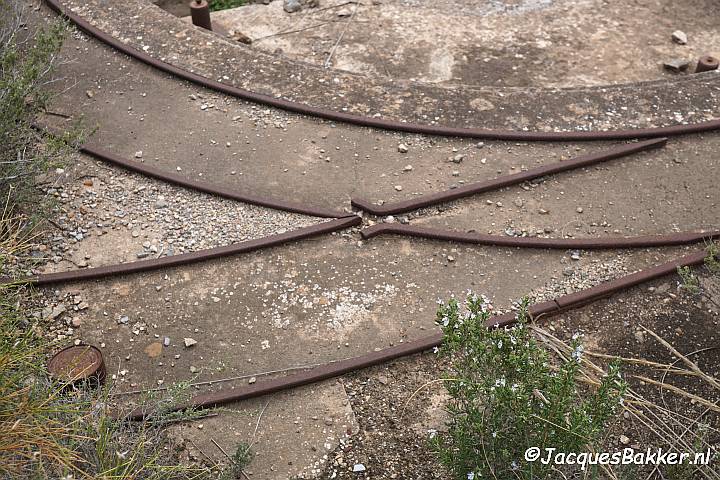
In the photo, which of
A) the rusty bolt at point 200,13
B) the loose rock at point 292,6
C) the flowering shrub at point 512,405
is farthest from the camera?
the loose rock at point 292,6

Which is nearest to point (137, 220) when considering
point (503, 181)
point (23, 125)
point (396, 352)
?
point (23, 125)

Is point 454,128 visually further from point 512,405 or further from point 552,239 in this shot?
point 512,405

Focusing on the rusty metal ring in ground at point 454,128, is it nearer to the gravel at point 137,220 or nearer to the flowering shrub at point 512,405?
the gravel at point 137,220

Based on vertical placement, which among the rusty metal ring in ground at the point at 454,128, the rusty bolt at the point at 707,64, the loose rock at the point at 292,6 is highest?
the rusty metal ring in ground at the point at 454,128

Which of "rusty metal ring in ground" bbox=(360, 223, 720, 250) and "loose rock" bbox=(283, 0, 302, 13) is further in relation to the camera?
"loose rock" bbox=(283, 0, 302, 13)

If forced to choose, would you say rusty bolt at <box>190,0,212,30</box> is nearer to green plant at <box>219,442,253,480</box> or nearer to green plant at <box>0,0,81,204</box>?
green plant at <box>0,0,81,204</box>

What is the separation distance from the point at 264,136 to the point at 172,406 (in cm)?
285

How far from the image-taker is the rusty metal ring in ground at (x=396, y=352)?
15.5 feet

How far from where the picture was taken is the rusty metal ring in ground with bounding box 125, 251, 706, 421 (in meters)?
4.71

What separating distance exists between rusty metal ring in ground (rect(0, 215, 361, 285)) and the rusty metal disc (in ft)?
2.46

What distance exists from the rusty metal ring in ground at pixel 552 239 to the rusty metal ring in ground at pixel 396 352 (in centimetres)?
19

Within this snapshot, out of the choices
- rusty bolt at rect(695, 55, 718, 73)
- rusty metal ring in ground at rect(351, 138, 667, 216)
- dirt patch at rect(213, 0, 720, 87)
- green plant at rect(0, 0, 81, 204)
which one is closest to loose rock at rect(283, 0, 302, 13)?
dirt patch at rect(213, 0, 720, 87)

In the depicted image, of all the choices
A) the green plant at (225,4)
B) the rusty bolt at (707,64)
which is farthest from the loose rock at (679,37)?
the green plant at (225,4)

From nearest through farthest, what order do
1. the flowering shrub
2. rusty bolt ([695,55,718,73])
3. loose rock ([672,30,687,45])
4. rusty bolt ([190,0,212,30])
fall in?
the flowering shrub
rusty bolt ([695,55,718,73])
rusty bolt ([190,0,212,30])
loose rock ([672,30,687,45])
